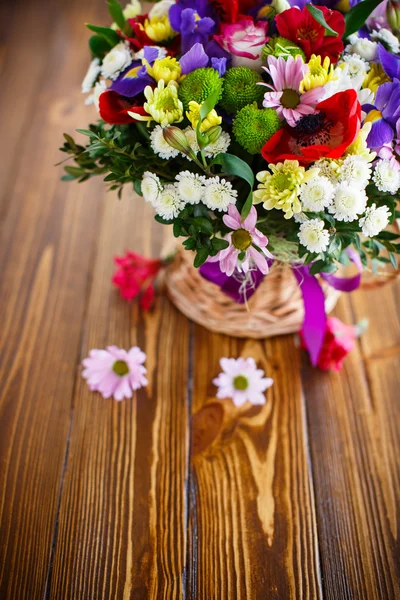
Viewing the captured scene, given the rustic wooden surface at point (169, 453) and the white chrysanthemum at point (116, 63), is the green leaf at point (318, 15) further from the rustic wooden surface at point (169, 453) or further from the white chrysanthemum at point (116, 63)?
the rustic wooden surface at point (169, 453)

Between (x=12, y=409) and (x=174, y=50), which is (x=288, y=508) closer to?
(x=12, y=409)

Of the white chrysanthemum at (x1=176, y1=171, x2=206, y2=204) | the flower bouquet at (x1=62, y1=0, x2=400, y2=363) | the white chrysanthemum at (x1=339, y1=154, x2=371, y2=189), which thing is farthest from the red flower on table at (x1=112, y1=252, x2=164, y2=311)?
the white chrysanthemum at (x1=339, y1=154, x2=371, y2=189)

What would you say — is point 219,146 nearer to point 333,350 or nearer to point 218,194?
point 218,194

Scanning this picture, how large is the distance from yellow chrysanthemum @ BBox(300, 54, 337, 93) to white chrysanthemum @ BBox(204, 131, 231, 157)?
0.34 ft

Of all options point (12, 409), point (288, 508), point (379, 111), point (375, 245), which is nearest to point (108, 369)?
point (12, 409)

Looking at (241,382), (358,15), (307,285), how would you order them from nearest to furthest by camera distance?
→ (358,15) → (307,285) → (241,382)

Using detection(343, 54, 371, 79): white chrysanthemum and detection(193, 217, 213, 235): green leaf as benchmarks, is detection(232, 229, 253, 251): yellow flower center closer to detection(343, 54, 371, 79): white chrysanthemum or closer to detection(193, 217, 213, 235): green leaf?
detection(193, 217, 213, 235): green leaf

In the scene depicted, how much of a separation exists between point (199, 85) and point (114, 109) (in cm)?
12

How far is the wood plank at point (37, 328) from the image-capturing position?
822 mm

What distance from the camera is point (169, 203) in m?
0.67

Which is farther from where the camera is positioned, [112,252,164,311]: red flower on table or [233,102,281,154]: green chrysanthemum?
[112,252,164,311]: red flower on table

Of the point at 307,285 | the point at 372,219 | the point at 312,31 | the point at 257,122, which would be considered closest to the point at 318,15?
the point at 312,31

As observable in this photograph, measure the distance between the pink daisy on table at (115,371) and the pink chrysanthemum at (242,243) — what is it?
365mm

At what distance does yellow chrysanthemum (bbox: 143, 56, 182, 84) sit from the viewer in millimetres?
665
